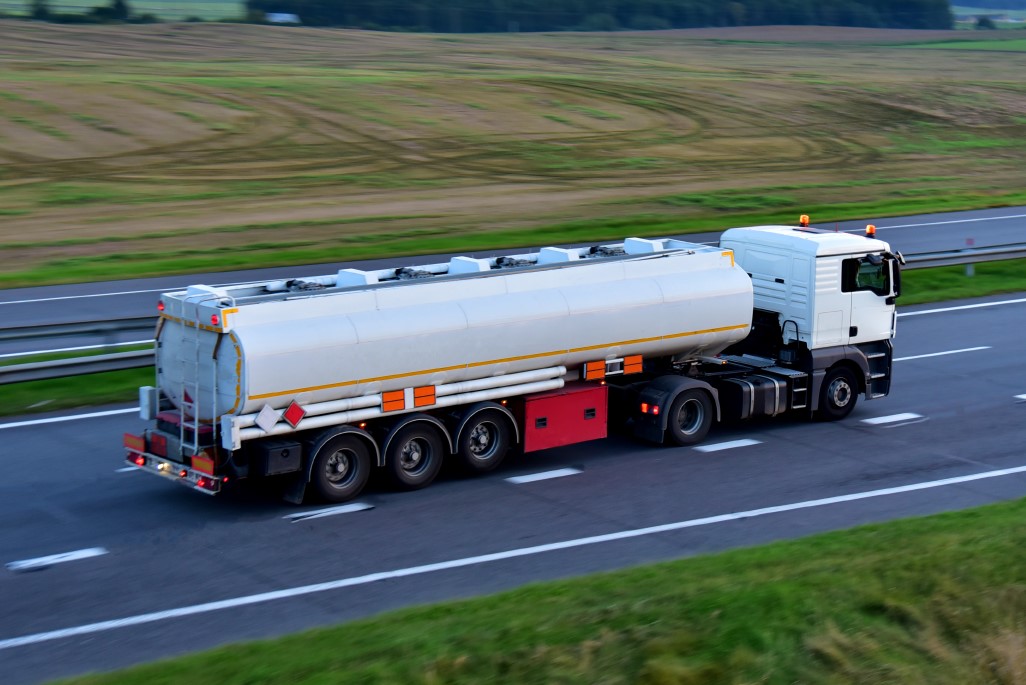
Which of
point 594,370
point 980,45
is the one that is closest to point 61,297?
point 594,370

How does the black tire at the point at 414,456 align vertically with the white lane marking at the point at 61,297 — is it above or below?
below

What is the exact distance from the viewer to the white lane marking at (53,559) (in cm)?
1266

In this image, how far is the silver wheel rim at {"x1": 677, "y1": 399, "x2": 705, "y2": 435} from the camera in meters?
17.3

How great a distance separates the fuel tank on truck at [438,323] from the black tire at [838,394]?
1.90 metres

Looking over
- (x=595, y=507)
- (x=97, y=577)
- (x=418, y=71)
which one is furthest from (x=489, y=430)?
(x=418, y=71)

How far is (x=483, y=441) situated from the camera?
15898 millimetres

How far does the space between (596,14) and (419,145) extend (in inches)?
2288

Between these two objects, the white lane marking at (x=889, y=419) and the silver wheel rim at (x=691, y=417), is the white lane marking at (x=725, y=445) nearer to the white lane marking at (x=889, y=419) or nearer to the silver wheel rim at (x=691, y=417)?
the silver wheel rim at (x=691, y=417)

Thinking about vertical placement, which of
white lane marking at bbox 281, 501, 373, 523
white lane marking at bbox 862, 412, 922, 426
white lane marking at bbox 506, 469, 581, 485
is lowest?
white lane marking at bbox 506, 469, 581, 485

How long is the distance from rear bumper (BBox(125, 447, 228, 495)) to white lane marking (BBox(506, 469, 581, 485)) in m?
3.56

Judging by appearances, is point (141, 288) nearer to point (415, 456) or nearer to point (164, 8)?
point (415, 456)

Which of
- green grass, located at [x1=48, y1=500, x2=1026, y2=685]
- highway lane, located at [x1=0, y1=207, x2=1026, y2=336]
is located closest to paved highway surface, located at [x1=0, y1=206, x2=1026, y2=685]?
green grass, located at [x1=48, y1=500, x2=1026, y2=685]

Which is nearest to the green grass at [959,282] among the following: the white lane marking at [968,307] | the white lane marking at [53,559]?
the white lane marking at [968,307]

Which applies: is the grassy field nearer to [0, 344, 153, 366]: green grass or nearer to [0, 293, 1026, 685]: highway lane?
[0, 344, 153, 366]: green grass
